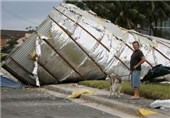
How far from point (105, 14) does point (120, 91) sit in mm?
40272

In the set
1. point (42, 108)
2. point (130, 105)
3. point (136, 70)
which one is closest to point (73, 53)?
point (136, 70)

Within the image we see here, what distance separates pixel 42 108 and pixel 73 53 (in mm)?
7540

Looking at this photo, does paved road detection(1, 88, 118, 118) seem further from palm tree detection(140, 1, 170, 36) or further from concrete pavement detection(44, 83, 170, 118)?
palm tree detection(140, 1, 170, 36)

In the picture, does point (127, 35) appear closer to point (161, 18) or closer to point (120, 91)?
point (120, 91)

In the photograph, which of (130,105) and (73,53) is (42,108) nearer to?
(130,105)

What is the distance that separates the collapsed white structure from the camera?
1937 cm

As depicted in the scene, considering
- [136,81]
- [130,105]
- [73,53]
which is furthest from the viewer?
[73,53]

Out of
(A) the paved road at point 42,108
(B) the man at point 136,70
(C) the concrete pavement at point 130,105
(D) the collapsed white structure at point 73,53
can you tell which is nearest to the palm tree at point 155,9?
(D) the collapsed white structure at point 73,53

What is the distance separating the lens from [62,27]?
1984 cm

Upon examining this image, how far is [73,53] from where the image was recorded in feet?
64.2

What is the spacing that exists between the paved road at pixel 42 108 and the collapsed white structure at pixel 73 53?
3774 millimetres

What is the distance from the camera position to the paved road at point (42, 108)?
10924 mm

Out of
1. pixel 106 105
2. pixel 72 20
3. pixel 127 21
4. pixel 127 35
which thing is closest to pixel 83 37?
pixel 72 20

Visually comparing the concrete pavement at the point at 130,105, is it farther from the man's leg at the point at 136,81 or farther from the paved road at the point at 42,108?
the paved road at the point at 42,108
